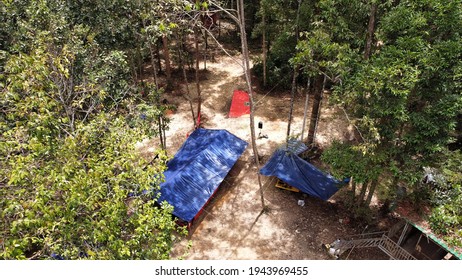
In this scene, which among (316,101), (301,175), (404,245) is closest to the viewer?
(404,245)

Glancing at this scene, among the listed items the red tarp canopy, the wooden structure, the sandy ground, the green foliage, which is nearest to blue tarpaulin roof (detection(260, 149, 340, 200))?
the sandy ground

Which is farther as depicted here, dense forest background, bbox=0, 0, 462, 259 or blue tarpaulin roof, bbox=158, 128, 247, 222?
blue tarpaulin roof, bbox=158, 128, 247, 222

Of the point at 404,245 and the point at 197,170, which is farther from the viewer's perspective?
the point at 197,170

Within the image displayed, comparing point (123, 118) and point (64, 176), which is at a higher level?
point (123, 118)

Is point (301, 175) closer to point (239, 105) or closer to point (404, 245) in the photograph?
point (404, 245)

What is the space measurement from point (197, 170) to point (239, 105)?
8.70 metres

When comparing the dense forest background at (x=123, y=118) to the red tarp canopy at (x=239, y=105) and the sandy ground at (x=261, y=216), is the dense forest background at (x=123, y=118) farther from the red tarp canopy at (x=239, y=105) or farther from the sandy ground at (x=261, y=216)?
the red tarp canopy at (x=239, y=105)

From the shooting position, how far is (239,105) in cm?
2236

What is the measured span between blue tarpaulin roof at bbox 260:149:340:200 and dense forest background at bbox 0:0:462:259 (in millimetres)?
1197

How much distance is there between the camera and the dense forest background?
257 inches

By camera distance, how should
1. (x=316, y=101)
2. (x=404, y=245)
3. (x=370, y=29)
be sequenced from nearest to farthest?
1. (x=370, y=29)
2. (x=404, y=245)
3. (x=316, y=101)

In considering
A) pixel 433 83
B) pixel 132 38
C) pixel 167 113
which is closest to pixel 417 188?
pixel 433 83

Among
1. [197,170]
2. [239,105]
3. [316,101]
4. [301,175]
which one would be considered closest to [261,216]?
[301,175]

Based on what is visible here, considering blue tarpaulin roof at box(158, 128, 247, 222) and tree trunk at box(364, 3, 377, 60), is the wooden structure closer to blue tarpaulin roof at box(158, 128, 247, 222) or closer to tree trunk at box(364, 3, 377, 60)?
blue tarpaulin roof at box(158, 128, 247, 222)
